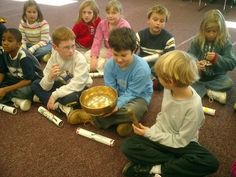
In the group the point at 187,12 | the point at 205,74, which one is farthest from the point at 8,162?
the point at 187,12

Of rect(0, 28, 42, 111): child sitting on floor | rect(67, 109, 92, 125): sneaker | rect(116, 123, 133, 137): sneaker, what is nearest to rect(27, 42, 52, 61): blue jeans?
rect(0, 28, 42, 111): child sitting on floor

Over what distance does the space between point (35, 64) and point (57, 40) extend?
1.14 ft

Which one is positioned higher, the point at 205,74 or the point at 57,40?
the point at 57,40

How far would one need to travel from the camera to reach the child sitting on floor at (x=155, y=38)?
203 cm

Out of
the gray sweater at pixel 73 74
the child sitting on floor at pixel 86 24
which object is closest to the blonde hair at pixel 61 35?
the gray sweater at pixel 73 74

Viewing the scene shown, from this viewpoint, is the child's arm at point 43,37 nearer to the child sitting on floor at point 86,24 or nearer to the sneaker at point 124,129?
the child sitting on floor at point 86,24

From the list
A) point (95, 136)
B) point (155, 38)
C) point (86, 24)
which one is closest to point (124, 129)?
point (95, 136)

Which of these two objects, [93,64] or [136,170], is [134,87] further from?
[93,64]

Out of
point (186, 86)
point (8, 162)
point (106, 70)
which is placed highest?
point (186, 86)

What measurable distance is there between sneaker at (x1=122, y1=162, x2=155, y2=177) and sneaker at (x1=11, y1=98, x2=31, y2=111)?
2.78 feet

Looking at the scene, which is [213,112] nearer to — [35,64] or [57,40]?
[57,40]

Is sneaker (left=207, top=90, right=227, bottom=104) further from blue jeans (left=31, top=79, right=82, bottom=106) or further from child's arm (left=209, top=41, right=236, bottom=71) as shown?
blue jeans (left=31, top=79, right=82, bottom=106)

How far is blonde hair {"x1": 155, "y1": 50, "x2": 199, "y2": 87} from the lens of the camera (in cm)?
112

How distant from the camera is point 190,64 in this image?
113cm
